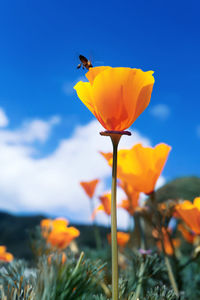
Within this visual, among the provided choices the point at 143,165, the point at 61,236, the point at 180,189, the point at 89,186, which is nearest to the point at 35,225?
the point at 180,189

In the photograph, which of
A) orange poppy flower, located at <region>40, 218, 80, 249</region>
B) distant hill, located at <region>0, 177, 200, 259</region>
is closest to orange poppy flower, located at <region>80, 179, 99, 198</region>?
orange poppy flower, located at <region>40, 218, 80, 249</region>

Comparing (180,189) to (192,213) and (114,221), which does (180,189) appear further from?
(114,221)

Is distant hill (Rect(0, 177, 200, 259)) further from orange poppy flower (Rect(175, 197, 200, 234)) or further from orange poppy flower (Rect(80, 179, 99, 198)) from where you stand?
orange poppy flower (Rect(175, 197, 200, 234))

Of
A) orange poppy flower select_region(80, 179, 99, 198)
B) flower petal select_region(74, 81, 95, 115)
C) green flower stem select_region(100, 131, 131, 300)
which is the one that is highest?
orange poppy flower select_region(80, 179, 99, 198)

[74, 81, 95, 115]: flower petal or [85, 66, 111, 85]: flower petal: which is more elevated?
[85, 66, 111, 85]: flower petal

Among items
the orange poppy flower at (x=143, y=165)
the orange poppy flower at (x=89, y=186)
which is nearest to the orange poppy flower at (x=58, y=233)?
the orange poppy flower at (x=143, y=165)

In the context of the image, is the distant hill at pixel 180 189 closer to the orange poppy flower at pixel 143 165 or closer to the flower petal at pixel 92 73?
the orange poppy flower at pixel 143 165

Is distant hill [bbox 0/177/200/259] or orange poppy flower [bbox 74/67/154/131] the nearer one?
orange poppy flower [bbox 74/67/154/131]
